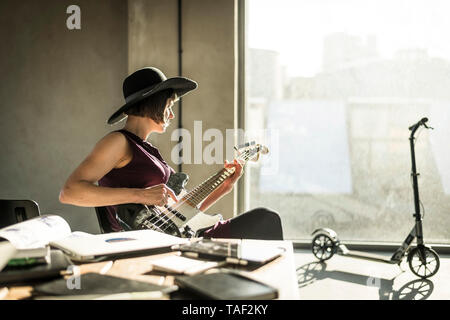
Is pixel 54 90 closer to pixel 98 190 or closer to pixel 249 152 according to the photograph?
pixel 249 152

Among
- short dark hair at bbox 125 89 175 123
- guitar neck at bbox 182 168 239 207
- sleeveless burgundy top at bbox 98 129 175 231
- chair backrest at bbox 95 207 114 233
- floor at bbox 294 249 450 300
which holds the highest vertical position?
short dark hair at bbox 125 89 175 123

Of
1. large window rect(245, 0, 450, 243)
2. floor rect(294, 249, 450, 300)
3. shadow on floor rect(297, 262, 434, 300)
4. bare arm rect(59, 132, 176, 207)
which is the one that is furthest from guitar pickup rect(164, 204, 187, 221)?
large window rect(245, 0, 450, 243)

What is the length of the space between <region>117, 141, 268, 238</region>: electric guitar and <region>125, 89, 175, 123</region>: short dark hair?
273 mm

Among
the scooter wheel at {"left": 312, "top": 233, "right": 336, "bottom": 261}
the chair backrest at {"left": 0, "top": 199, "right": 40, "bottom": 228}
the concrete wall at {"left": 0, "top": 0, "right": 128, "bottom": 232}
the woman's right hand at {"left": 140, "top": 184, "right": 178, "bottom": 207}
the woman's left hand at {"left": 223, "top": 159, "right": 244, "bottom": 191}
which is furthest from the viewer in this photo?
the concrete wall at {"left": 0, "top": 0, "right": 128, "bottom": 232}

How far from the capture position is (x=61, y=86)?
12.6 ft

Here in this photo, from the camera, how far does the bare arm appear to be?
1613mm

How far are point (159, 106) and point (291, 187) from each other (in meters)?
2.27

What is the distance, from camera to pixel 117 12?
3.80 m

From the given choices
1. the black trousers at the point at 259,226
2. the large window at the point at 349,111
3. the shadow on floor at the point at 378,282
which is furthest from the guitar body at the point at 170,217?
the large window at the point at 349,111

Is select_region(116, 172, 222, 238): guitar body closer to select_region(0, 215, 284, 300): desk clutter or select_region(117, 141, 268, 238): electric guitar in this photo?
select_region(117, 141, 268, 238): electric guitar

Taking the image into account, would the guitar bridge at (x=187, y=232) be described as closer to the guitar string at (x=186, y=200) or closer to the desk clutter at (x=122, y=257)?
the guitar string at (x=186, y=200)

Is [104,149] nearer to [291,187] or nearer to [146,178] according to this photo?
[146,178]
